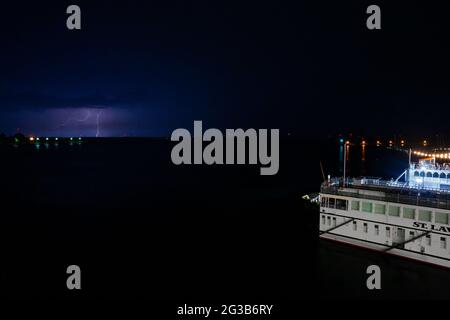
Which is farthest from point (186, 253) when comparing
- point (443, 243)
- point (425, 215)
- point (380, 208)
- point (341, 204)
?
point (443, 243)

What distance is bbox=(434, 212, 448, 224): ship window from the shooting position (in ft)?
96.1

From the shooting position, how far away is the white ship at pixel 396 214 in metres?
29.8

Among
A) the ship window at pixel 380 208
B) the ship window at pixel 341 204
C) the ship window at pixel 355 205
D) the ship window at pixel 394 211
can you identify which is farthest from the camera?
the ship window at pixel 341 204

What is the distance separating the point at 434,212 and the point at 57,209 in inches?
2200

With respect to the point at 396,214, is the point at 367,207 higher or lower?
higher

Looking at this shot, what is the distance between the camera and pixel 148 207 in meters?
65.4

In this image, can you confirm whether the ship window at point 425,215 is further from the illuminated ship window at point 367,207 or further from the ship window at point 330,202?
the ship window at point 330,202

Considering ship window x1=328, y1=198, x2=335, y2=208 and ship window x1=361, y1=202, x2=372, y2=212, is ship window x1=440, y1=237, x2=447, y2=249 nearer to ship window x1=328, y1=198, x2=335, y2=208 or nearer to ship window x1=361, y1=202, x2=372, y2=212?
ship window x1=361, y1=202, x2=372, y2=212

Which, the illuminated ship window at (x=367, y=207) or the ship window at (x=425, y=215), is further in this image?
the illuminated ship window at (x=367, y=207)

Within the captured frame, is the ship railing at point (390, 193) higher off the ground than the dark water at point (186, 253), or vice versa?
the ship railing at point (390, 193)

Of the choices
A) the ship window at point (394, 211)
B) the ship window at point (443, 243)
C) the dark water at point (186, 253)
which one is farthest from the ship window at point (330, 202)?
the ship window at point (443, 243)

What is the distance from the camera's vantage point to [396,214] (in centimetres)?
3219

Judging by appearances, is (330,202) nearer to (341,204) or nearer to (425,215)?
(341,204)

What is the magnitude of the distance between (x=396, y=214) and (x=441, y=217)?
3599 millimetres
